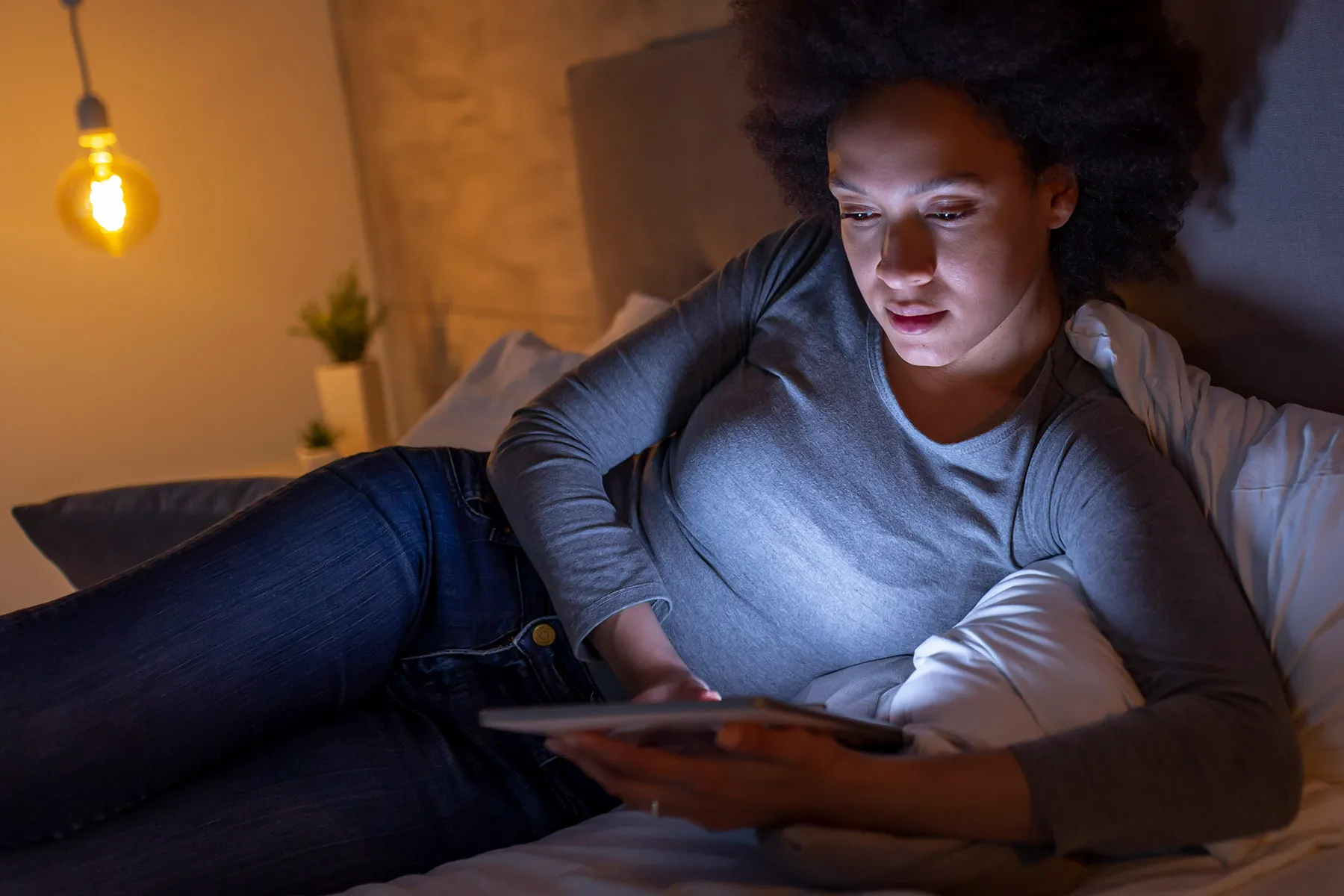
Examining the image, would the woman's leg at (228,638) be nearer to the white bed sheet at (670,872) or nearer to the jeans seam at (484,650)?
the jeans seam at (484,650)

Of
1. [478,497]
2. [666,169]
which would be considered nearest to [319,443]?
[666,169]

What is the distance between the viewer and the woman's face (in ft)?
3.23

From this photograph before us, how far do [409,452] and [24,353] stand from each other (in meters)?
1.90

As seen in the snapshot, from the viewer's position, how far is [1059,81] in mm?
1005

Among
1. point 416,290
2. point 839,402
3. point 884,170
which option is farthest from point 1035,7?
point 416,290


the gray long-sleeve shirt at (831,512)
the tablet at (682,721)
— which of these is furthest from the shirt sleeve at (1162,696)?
the tablet at (682,721)

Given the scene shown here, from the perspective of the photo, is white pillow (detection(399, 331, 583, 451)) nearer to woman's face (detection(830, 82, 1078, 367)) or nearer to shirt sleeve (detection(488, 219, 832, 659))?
shirt sleeve (detection(488, 219, 832, 659))

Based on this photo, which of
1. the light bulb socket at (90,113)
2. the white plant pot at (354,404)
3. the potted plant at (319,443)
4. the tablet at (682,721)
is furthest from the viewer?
the white plant pot at (354,404)

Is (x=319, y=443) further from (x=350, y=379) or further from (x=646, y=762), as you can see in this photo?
(x=646, y=762)

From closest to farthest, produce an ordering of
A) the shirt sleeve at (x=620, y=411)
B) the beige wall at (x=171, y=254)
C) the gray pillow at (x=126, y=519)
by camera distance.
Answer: the shirt sleeve at (x=620, y=411)
the gray pillow at (x=126, y=519)
the beige wall at (x=171, y=254)

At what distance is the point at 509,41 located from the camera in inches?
99.6

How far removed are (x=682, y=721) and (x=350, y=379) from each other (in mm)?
1899

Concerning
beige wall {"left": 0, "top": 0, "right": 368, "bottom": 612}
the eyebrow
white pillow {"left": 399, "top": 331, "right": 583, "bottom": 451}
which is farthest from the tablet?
beige wall {"left": 0, "top": 0, "right": 368, "bottom": 612}

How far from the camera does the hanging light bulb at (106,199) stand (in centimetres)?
221
